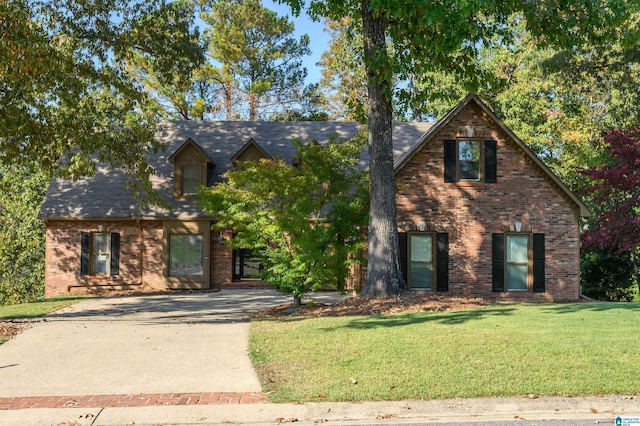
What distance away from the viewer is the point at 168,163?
92.6 ft

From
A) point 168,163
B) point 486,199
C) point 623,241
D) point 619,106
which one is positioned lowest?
point 623,241

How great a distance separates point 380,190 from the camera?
1764 cm

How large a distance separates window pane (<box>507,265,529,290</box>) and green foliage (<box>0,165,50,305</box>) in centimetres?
2210

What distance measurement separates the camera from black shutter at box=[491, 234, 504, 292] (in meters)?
21.5

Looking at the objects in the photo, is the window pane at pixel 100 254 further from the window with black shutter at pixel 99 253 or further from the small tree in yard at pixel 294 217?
the small tree in yard at pixel 294 217

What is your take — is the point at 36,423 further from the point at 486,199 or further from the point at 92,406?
the point at 486,199

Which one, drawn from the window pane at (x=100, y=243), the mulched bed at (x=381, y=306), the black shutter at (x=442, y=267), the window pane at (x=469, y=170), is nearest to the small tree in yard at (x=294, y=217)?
the mulched bed at (x=381, y=306)

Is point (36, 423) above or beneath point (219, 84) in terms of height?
beneath

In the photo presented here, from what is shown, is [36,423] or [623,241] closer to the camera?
[36,423]

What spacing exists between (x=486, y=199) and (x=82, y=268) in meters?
15.9

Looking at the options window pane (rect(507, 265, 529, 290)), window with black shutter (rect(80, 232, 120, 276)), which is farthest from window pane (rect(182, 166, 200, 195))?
window pane (rect(507, 265, 529, 290))

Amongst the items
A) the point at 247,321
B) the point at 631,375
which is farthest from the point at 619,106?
the point at 631,375

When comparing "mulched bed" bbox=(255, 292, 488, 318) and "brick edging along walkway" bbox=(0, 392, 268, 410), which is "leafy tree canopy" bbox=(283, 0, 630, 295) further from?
"brick edging along walkway" bbox=(0, 392, 268, 410)

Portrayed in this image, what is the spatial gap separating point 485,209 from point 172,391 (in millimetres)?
15798
